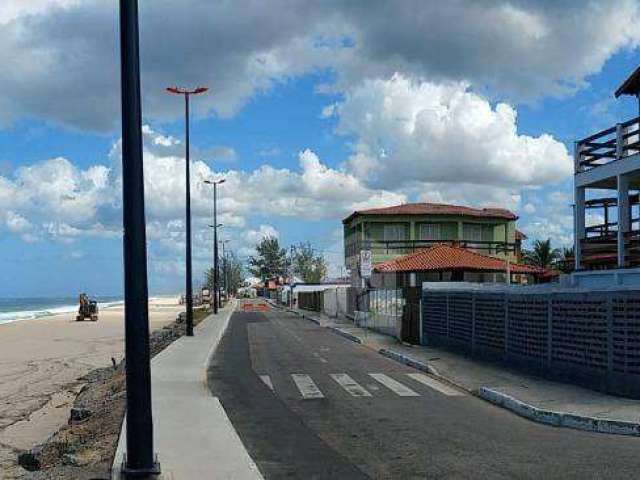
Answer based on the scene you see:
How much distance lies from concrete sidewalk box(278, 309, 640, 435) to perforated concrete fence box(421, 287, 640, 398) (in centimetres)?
31

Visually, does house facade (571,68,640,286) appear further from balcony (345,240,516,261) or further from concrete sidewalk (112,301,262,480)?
balcony (345,240,516,261)

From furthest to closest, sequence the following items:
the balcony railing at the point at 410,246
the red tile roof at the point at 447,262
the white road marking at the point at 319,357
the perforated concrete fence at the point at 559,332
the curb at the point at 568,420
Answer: the balcony railing at the point at 410,246 < the red tile roof at the point at 447,262 < the white road marking at the point at 319,357 < the perforated concrete fence at the point at 559,332 < the curb at the point at 568,420

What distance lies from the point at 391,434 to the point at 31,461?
482 cm

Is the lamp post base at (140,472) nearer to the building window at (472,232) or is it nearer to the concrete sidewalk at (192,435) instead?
the concrete sidewalk at (192,435)

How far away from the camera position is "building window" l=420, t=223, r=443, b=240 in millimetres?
72000

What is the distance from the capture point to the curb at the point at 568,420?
10.8 m

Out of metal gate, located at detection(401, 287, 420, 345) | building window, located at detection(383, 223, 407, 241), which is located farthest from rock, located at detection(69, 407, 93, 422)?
building window, located at detection(383, 223, 407, 241)

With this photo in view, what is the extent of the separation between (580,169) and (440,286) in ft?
19.1

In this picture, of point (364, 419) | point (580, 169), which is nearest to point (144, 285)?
point (364, 419)

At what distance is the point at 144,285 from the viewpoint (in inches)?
307

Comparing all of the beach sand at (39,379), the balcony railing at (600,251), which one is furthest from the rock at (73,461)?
the balcony railing at (600,251)

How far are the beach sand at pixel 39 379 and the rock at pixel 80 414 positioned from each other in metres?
0.46

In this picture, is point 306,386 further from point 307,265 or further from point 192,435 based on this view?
point 307,265

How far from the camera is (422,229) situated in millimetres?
72062
